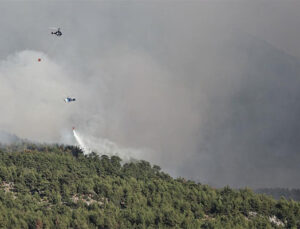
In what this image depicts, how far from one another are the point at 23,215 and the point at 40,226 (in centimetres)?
1062

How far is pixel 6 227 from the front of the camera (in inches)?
7421

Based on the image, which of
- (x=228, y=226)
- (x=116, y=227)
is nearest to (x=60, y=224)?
(x=116, y=227)

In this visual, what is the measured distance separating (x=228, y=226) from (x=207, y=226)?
729 cm

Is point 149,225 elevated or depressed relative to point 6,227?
elevated

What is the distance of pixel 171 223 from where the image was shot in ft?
655

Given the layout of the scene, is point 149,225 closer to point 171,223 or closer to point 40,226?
point 171,223

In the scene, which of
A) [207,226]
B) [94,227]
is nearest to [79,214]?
[94,227]

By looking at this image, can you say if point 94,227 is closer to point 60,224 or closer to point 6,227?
point 60,224

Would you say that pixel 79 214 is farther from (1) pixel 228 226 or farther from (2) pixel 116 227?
(1) pixel 228 226

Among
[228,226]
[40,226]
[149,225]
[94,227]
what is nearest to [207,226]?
[228,226]

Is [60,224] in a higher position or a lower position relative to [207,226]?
lower

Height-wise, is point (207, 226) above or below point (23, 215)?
above

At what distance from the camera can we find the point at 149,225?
198m

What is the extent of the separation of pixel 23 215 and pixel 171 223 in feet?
165
